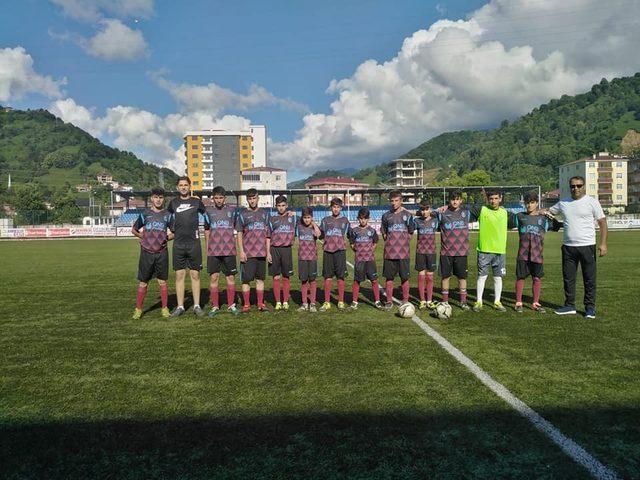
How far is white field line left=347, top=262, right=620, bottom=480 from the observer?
Result: 104 inches

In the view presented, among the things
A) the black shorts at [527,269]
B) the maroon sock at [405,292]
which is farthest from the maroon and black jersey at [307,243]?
the black shorts at [527,269]

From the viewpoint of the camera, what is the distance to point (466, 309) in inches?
280

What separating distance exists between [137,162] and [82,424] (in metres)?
171

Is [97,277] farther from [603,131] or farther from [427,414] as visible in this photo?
[603,131]

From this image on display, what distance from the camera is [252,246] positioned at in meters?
7.30

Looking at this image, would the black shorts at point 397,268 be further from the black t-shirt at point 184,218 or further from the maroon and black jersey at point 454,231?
the black t-shirt at point 184,218

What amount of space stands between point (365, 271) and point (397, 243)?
71cm

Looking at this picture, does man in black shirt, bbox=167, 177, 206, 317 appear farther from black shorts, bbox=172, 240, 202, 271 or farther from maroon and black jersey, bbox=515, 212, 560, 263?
maroon and black jersey, bbox=515, 212, 560, 263

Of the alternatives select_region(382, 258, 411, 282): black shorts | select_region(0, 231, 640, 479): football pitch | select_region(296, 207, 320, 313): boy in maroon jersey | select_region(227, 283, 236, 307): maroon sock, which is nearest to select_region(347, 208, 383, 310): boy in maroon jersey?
select_region(382, 258, 411, 282): black shorts

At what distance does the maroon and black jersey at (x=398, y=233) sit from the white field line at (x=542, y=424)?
8.34 ft

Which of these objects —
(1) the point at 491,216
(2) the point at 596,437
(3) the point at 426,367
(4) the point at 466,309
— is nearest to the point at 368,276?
(4) the point at 466,309

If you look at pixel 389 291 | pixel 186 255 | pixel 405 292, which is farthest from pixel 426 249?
pixel 186 255

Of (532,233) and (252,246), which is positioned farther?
(252,246)

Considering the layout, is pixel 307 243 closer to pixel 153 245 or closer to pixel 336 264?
pixel 336 264
